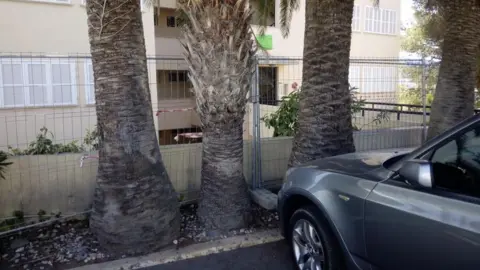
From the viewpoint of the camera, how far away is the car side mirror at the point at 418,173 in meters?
2.72

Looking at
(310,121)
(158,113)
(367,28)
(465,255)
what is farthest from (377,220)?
(367,28)

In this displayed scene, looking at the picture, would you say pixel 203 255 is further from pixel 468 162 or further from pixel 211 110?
pixel 468 162

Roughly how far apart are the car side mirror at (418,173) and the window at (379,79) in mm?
5730

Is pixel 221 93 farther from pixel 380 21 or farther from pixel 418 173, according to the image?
pixel 380 21

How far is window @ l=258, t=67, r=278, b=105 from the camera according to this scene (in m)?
6.96

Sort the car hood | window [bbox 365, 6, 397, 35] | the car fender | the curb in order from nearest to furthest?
the car fender < the car hood < the curb < window [bbox 365, 6, 397, 35]

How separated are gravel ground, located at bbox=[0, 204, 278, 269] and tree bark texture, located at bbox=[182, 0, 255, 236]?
242mm

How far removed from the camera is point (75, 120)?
287 inches

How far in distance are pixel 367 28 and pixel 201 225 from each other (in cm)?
2080

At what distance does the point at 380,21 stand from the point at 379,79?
671 inches

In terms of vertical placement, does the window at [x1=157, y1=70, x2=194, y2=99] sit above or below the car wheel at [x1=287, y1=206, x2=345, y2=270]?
above

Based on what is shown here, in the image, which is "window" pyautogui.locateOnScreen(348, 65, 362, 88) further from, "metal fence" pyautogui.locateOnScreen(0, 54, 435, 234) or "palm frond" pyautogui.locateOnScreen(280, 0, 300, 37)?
"palm frond" pyautogui.locateOnScreen(280, 0, 300, 37)

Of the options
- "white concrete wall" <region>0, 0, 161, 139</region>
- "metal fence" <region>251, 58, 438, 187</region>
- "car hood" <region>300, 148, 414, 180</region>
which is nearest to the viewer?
"car hood" <region>300, 148, 414, 180</region>

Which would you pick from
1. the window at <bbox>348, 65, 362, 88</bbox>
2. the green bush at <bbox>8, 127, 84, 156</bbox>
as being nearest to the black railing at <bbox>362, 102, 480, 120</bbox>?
the window at <bbox>348, 65, 362, 88</bbox>
